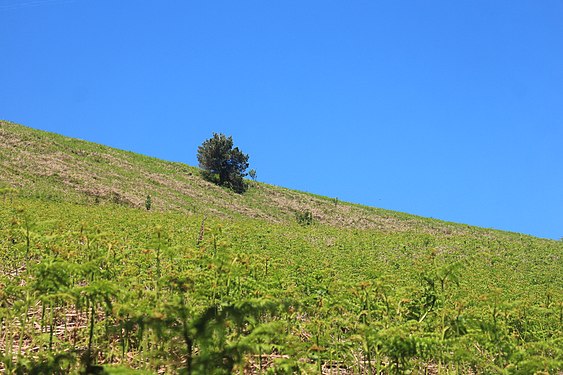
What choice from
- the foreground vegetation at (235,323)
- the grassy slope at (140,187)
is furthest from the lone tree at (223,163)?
the foreground vegetation at (235,323)

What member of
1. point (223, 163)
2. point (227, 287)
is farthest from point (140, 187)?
point (227, 287)

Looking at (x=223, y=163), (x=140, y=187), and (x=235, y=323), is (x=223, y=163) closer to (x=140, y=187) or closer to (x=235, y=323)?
(x=140, y=187)

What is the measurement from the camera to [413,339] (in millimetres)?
4297

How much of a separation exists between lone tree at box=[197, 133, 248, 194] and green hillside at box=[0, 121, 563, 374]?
11.9ft

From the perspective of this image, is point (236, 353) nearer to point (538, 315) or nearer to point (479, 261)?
point (538, 315)

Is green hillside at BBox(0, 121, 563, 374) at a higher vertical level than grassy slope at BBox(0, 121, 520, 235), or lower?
lower

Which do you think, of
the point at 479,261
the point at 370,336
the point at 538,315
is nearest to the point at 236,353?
the point at 370,336

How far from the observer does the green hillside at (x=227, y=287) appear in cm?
457

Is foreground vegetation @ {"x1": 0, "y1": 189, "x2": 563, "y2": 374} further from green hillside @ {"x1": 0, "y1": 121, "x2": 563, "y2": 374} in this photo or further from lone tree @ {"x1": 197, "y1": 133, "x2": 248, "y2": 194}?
lone tree @ {"x1": 197, "y1": 133, "x2": 248, "y2": 194}

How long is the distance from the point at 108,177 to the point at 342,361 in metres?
46.7

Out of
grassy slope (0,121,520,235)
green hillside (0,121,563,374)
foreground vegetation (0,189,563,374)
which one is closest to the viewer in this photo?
foreground vegetation (0,189,563,374)

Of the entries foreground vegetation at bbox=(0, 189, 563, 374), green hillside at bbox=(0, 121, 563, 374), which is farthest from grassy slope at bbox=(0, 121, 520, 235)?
foreground vegetation at bbox=(0, 189, 563, 374)

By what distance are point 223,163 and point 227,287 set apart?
59.2m

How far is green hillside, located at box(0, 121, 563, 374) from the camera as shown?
4574 millimetres
